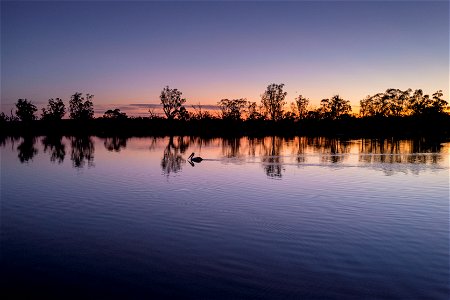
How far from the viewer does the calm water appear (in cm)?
652

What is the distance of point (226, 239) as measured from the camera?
9.03 metres

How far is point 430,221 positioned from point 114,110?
113338 millimetres

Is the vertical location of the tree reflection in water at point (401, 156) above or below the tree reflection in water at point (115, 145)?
below

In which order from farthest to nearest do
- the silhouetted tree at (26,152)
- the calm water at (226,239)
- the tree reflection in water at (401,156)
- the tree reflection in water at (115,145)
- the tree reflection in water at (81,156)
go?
the tree reflection in water at (115,145), the silhouetted tree at (26,152), the tree reflection in water at (81,156), the tree reflection in water at (401,156), the calm water at (226,239)

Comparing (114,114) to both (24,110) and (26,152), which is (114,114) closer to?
(24,110)

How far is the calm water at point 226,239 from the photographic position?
6520 mm

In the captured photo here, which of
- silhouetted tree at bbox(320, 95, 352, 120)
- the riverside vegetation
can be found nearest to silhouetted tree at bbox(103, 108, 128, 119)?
the riverside vegetation

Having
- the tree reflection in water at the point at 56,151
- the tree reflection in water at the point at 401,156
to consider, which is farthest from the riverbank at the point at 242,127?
the tree reflection in water at the point at 401,156

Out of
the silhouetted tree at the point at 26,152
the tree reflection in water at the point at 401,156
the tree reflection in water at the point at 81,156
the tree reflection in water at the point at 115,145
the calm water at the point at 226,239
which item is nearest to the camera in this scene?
the calm water at the point at 226,239

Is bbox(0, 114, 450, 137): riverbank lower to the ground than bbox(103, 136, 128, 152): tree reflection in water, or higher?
higher

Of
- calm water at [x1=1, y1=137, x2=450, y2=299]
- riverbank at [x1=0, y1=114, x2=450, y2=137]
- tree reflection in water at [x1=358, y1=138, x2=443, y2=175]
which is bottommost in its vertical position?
calm water at [x1=1, y1=137, x2=450, y2=299]

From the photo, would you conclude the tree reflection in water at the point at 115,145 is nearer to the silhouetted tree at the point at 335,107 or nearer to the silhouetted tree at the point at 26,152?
the silhouetted tree at the point at 26,152

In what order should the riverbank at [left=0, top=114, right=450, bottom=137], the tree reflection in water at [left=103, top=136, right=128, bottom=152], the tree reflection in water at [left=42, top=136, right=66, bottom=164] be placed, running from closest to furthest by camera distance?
the tree reflection in water at [left=42, top=136, right=66, bottom=164] → the tree reflection in water at [left=103, top=136, right=128, bottom=152] → the riverbank at [left=0, top=114, right=450, bottom=137]

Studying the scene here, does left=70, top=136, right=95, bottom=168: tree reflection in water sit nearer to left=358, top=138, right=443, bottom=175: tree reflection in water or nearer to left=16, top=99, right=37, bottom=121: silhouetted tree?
left=358, top=138, right=443, bottom=175: tree reflection in water
